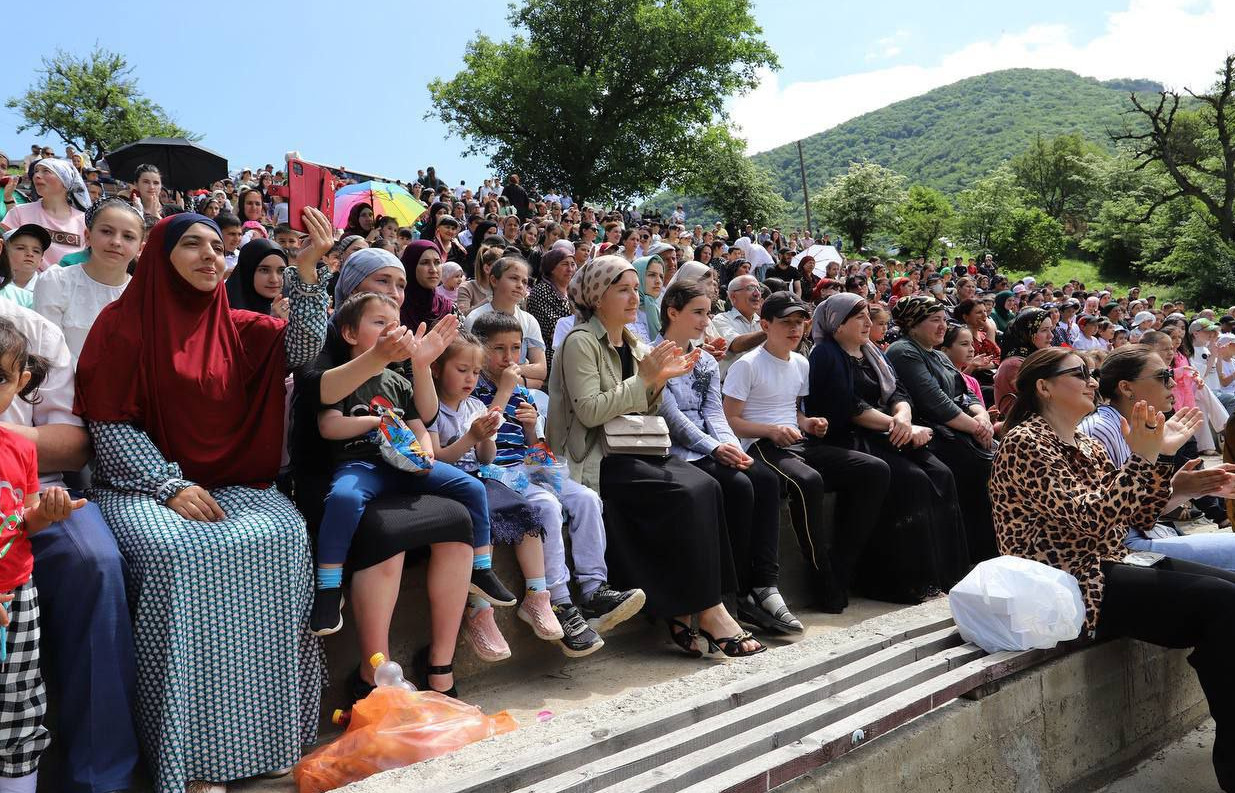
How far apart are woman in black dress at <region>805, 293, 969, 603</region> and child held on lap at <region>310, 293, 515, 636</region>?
2396 mm

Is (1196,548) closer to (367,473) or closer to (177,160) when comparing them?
(367,473)

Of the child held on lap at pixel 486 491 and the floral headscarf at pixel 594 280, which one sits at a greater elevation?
the floral headscarf at pixel 594 280

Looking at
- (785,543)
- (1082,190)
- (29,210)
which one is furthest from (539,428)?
(1082,190)

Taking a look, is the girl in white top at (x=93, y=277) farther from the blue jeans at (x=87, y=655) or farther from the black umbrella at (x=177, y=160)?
the black umbrella at (x=177, y=160)

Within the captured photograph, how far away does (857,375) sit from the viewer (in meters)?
5.11

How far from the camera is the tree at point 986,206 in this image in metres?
52.8

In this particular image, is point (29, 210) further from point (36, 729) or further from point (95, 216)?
point (36, 729)

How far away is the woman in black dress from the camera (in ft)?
15.8

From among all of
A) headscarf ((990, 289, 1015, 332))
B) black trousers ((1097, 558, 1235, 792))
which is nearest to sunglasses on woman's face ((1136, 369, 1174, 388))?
black trousers ((1097, 558, 1235, 792))

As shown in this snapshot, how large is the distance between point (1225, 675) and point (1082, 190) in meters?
65.5

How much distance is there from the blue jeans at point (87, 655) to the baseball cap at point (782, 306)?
3434mm

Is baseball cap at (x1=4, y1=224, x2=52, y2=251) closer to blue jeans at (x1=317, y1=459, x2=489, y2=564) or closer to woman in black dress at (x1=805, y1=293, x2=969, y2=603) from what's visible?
blue jeans at (x1=317, y1=459, x2=489, y2=564)

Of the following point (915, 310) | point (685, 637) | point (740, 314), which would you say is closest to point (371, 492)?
point (685, 637)

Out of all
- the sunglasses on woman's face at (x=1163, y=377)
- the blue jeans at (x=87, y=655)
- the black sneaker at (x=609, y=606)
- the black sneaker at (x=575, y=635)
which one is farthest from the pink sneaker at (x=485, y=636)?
the sunglasses on woman's face at (x=1163, y=377)
